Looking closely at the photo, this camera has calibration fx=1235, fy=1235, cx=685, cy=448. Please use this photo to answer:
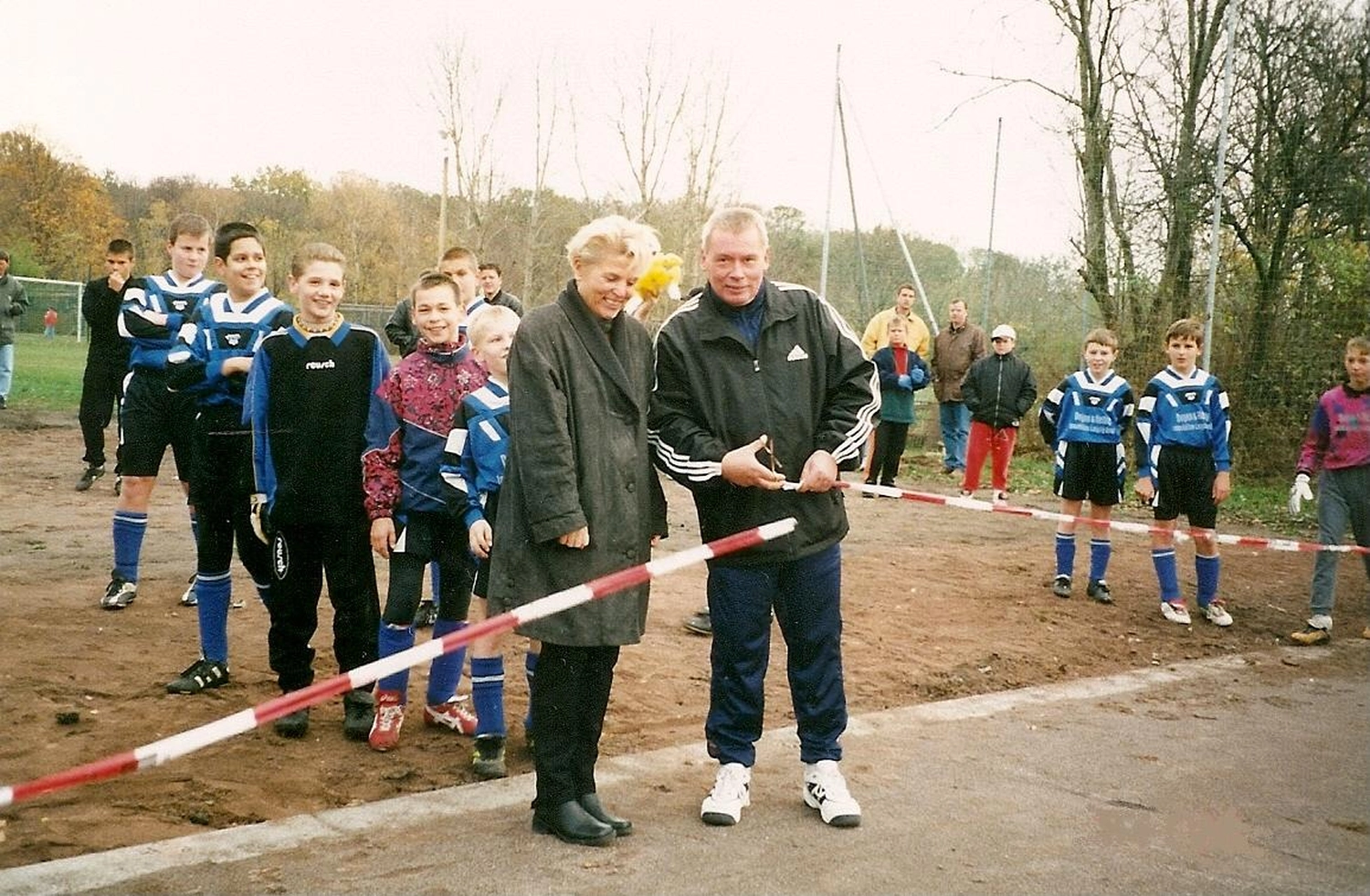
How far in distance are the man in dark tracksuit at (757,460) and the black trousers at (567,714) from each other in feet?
1.60

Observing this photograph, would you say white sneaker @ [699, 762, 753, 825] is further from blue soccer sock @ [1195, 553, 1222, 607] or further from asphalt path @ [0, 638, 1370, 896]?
blue soccer sock @ [1195, 553, 1222, 607]

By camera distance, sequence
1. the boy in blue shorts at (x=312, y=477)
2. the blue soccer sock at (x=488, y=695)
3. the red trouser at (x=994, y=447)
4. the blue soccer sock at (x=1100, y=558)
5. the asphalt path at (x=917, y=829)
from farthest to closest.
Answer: the red trouser at (x=994, y=447) < the blue soccer sock at (x=1100, y=558) < the boy in blue shorts at (x=312, y=477) < the blue soccer sock at (x=488, y=695) < the asphalt path at (x=917, y=829)

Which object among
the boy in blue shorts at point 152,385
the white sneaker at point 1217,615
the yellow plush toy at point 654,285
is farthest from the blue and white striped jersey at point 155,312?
the white sneaker at point 1217,615

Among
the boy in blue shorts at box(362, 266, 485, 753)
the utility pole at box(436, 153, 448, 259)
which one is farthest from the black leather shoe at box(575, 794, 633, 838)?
the utility pole at box(436, 153, 448, 259)

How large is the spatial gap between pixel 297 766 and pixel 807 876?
2.12 m

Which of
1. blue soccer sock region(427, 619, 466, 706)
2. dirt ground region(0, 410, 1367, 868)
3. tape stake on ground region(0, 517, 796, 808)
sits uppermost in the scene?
tape stake on ground region(0, 517, 796, 808)

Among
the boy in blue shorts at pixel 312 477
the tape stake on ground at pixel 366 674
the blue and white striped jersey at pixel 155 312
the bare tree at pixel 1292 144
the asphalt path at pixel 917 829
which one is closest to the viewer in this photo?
the tape stake on ground at pixel 366 674

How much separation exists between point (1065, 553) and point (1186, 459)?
3.65 ft

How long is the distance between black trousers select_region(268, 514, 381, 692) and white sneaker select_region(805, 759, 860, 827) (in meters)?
2.02

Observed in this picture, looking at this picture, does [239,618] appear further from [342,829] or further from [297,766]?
[342,829]

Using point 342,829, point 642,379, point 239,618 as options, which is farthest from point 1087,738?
point 239,618

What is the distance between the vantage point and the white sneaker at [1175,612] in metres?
8.52

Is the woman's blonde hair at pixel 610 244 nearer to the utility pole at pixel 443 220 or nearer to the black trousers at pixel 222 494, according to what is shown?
the black trousers at pixel 222 494

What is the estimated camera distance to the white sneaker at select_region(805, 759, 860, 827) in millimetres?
4355
